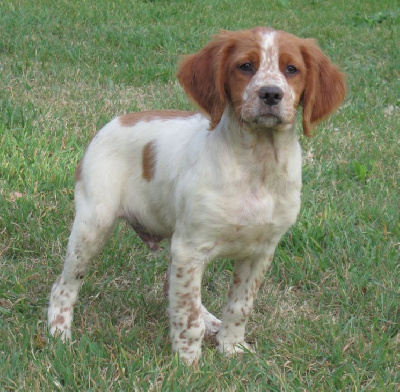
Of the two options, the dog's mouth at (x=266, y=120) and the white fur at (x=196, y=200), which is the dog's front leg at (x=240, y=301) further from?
the dog's mouth at (x=266, y=120)

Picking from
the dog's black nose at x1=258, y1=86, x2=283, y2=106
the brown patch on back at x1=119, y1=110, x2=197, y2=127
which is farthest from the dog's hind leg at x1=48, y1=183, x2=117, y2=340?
the dog's black nose at x1=258, y1=86, x2=283, y2=106

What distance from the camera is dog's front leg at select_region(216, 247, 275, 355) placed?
11.4ft

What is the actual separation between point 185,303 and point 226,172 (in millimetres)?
583

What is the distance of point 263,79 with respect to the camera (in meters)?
3.01

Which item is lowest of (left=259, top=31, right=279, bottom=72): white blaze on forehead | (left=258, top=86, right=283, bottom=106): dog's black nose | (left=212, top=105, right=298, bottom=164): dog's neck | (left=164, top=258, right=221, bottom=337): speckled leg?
(left=164, top=258, right=221, bottom=337): speckled leg

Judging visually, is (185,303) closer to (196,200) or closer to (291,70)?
(196,200)

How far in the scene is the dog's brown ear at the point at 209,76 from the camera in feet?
10.4

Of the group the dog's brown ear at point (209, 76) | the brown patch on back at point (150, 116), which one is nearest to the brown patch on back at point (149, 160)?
the brown patch on back at point (150, 116)

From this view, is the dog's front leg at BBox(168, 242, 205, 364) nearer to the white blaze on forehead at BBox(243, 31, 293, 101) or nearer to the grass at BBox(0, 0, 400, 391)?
the grass at BBox(0, 0, 400, 391)

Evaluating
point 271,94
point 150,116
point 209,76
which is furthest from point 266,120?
point 150,116

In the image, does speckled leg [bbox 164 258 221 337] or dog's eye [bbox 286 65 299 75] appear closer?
dog's eye [bbox 286 65 299 75]

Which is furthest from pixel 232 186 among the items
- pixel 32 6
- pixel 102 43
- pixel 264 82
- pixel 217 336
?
pixel 32 6

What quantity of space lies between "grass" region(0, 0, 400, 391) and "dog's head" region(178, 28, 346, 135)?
3.30 feet

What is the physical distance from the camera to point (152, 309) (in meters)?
3.85
